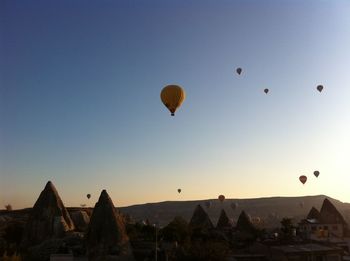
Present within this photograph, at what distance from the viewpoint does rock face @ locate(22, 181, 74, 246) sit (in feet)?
131

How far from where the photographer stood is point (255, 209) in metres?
167

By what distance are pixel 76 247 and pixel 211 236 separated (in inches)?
575

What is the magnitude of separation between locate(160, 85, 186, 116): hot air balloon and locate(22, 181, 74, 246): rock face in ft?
56.8

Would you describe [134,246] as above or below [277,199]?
below

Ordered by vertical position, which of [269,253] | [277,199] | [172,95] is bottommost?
[269,253]

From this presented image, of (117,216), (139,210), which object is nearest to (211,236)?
(117,216)

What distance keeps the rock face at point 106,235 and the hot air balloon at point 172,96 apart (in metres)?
10.7

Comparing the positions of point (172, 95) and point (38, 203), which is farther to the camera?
point (38, 203)

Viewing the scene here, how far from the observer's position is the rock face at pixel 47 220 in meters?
39.9

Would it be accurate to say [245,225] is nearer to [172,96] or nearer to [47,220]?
[47,220]

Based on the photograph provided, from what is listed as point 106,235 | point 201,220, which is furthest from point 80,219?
point 201,220

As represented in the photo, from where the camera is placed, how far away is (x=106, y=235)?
35.0 metres

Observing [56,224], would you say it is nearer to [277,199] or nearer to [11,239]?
[11,239]

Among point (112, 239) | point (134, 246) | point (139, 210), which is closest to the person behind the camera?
point (112, 239)
